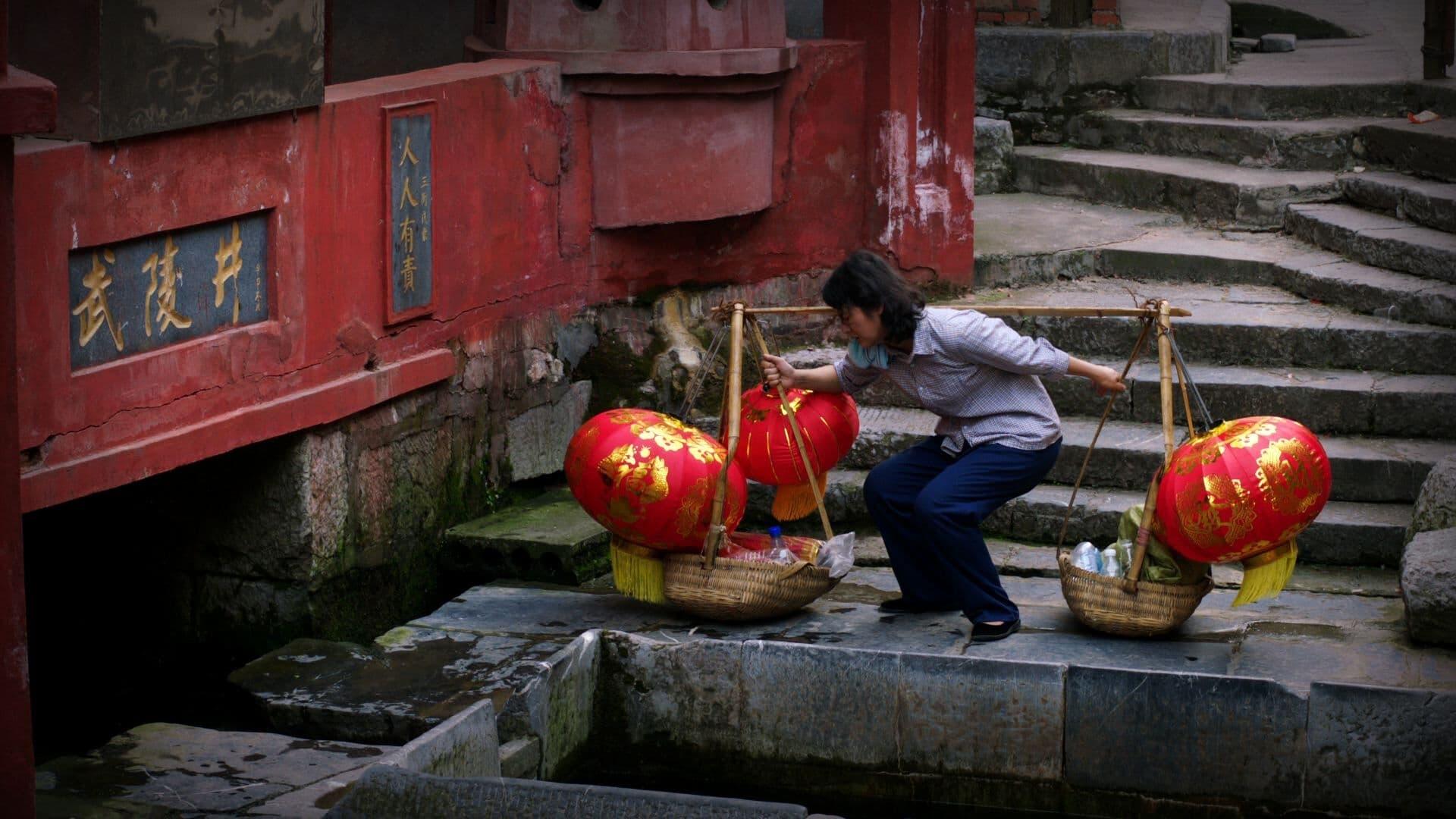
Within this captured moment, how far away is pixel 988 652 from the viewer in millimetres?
5898

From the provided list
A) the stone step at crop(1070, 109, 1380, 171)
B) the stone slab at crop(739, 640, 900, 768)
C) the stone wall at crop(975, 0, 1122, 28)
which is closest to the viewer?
the stone slab at crop(739, 640, 900, 768)

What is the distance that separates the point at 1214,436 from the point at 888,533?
1.24 metres

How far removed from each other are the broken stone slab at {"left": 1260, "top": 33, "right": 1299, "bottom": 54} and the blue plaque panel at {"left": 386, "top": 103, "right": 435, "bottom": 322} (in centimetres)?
725

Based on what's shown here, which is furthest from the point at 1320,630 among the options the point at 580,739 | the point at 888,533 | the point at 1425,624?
the point at 580,739

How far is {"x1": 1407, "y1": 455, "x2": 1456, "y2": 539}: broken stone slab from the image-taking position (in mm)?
6203

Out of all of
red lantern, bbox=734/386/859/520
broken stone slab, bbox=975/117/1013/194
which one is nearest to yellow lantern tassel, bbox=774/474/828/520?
red lantern, bbox=734/386/859/520

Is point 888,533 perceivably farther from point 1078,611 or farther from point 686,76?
point 686,76

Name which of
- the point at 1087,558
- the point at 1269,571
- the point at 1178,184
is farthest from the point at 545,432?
the point at 1178,184

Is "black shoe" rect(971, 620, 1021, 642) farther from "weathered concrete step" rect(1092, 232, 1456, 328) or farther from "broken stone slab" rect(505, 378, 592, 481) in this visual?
"weathered concrete step" rect(1092, 232, 1456, 328)

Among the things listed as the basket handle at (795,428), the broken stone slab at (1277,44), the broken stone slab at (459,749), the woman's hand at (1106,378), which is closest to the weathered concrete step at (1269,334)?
the woman's hand at (1106,378)

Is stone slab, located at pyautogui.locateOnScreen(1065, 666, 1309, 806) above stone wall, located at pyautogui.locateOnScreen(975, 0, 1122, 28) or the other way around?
the other way around

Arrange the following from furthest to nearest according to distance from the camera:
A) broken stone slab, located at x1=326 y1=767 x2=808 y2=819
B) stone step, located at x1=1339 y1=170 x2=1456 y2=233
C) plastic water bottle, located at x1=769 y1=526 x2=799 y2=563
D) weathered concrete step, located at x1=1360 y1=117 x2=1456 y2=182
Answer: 1. weathered concrete step, located at x1=1360 y1=117 x2=1456 y2=182
2. stone step, located at x1=1339 y1=170 x2=1456 y2=233
3. plastic water bottle, located at x1=769 y1=526 x2=799 y2=563
4. broken stone slab, located at x1=326 y1=767 x2=808 y2=819

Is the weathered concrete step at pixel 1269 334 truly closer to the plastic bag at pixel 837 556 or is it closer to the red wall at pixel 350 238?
the red wall at pixel 350 238

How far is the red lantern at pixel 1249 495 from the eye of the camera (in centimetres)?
547
